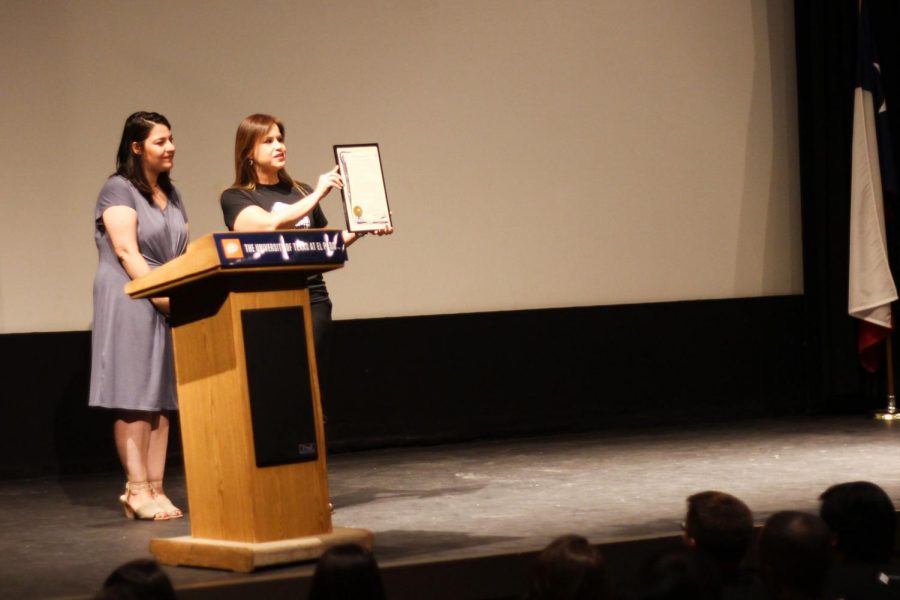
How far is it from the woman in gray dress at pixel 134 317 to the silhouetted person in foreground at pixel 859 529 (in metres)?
2.26

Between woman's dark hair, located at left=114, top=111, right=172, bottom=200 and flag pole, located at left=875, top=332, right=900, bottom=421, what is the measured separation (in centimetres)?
383

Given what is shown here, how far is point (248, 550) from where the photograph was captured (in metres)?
3.10

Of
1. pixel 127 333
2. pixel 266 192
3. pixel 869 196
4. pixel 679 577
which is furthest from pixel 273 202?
pixel 869 196

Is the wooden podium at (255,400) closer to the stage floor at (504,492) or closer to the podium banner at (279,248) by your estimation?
the podium banner at (279,248)

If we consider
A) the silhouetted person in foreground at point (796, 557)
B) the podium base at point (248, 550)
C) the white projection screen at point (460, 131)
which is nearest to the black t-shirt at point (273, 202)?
the podium base at point (248, 550)

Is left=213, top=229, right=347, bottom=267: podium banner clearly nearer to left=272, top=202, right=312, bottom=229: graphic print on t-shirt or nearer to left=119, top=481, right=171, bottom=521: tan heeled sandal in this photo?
left=272, top=202, right=312, bottom=229: graphic print on t-shirt

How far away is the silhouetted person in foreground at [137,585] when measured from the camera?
6.81 ft

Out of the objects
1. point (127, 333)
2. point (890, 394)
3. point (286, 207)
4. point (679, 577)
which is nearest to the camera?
point (679, 577)

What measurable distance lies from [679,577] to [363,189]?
1812mm

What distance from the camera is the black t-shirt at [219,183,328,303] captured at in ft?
13.1

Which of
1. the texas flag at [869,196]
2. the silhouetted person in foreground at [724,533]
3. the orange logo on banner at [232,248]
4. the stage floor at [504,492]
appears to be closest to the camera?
the silhouetted person in foreground at [724,533]

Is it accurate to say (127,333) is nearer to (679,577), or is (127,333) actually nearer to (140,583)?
(140,583)

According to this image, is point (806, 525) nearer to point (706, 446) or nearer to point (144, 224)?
point (144, 224)

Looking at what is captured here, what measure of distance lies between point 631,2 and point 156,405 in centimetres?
341
